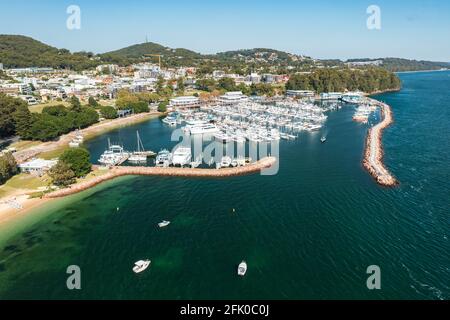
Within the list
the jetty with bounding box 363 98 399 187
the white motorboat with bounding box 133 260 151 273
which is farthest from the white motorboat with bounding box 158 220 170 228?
the jetty with bounding box 363 98 399 187

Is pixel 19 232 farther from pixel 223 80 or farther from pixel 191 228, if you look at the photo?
pixel 223 80

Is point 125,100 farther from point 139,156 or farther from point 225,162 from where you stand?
point 225,162

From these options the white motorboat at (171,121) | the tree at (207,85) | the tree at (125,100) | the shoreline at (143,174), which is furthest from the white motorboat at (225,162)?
the tree at (207,85)

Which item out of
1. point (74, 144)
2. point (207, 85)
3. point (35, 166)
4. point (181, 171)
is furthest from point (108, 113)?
point (207, 85)

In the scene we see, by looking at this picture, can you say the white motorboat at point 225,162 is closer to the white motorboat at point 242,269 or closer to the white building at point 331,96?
the white motorboat at point 242,269
